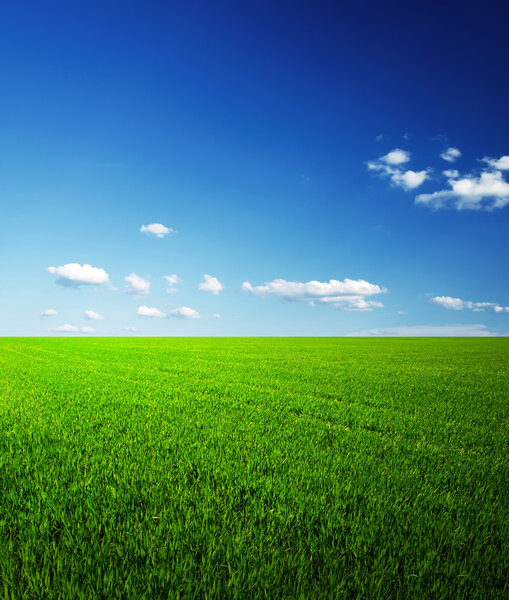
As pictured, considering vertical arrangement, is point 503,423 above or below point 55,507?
below

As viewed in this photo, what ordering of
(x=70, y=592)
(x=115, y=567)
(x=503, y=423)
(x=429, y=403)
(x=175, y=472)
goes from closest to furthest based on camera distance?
(x=70, y=592)
(x=115, y=567)
(x=175, y=472)
(x=503, y=423)
(x=429, y=403)

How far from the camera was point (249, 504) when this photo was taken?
3975 mm

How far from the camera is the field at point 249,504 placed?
9.27 feet

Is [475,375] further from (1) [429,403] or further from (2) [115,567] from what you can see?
(2) [115,567]

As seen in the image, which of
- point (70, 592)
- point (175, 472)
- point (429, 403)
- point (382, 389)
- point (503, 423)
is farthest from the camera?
point (382, 389)

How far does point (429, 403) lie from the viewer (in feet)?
34.8

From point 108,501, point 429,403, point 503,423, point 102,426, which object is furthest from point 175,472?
point 429,403

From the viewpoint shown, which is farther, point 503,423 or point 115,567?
point 503,423

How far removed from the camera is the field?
2.82 m

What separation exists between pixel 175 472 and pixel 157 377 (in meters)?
10.4

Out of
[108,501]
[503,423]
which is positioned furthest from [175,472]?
[503,423]

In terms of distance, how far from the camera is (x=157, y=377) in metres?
14.7

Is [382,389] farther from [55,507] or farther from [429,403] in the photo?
[55,507]

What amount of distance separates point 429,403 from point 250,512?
872cm
